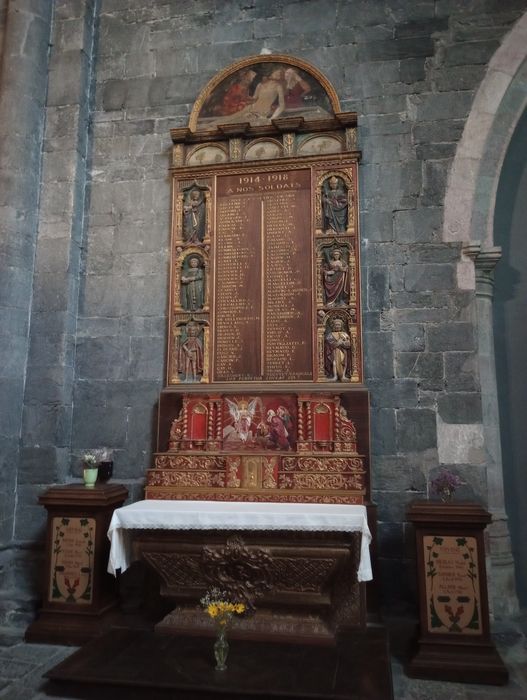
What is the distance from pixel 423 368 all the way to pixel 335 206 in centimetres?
168

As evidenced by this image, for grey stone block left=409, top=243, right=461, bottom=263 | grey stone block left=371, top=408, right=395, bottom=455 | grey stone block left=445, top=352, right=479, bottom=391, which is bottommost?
grey stone block left=371, top=408, right=395, bottom=455

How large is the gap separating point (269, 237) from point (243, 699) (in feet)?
12.2

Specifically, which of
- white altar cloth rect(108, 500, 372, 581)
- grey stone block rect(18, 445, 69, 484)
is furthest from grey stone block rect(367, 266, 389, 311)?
grey stone block rect(18, 445, 69, 484)

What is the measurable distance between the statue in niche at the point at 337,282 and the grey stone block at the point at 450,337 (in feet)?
2.65

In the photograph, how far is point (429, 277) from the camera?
17.2 feet

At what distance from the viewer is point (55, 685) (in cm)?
367

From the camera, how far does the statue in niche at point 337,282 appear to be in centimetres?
531

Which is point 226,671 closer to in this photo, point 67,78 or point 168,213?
point 168,213

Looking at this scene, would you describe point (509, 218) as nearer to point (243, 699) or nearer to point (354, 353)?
point (354, 353)

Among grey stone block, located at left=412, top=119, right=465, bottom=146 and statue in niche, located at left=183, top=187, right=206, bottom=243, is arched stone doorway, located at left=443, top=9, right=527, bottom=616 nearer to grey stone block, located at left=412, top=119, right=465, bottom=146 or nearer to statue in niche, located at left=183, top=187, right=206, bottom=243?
grey stone block, located at left=412, top=119, right=465, bottom=146

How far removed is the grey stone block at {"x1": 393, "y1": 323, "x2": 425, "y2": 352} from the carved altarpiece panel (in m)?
0.36

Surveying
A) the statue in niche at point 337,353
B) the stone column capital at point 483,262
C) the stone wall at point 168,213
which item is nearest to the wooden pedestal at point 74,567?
the stone wall at point 168,213

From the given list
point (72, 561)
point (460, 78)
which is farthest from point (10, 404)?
point (460, 78)

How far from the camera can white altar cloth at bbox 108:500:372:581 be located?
13.3 ft
